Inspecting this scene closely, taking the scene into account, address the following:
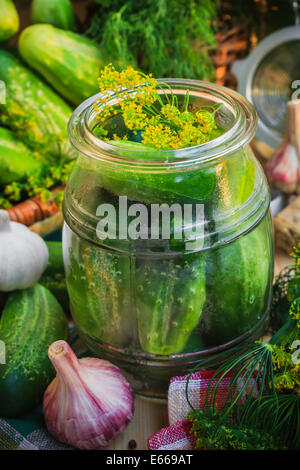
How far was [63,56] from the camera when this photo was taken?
3.92ft

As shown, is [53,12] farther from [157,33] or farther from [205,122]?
[205,122]

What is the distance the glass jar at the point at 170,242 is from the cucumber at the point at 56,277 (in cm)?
15

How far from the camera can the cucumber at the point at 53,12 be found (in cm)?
120

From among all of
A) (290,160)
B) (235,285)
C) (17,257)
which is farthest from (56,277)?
(290,160)

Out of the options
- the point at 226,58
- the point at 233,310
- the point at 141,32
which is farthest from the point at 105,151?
the point at 226,58

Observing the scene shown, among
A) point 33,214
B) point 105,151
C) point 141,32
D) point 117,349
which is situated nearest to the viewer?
point 105,151

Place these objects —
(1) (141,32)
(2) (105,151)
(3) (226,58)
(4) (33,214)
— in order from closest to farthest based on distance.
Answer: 1. (2) (105,151)
2. (4) (33,214)
3. (1) (141,32)
4. (3) (226,58)

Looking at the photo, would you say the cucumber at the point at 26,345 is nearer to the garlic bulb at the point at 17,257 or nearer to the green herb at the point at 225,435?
the garlic bulb at the point at 17,257

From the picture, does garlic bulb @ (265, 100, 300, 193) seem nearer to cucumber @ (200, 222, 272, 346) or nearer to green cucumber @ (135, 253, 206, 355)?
cucumber @ (200, 222, 272, 346)

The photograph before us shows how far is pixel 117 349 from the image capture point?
72 cm

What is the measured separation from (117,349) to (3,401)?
0.53ft

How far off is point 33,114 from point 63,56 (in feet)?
0.49

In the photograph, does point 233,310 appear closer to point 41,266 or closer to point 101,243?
point 101,243

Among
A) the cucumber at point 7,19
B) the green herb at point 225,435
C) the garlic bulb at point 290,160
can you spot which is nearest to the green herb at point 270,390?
the green herb at point 225,435
